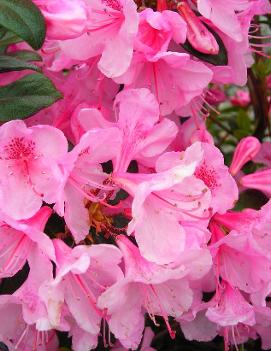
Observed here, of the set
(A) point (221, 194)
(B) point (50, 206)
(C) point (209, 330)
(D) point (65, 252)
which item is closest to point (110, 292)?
(D) point (65, 252)

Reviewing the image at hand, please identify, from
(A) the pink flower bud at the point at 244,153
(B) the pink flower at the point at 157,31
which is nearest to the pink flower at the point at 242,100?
(A) the pink flower bud at the point at 244,153

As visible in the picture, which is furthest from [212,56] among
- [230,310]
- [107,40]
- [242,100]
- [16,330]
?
[242,100]

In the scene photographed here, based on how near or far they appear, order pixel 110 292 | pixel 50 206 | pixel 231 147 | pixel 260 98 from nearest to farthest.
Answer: pixel 110 292 → pixel 50 206 → pixel 260 98 → pixel 231 147

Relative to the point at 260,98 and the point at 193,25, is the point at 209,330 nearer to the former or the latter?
the point at 193,25

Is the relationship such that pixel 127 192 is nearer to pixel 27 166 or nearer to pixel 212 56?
pixel 27 166

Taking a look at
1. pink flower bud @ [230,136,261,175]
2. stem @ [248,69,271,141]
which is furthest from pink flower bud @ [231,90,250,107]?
pink flower bud @ [230,136,261,175]

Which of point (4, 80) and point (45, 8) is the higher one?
point (45, 8)

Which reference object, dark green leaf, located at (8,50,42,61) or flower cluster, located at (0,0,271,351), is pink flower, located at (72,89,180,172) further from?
dark green leaf, located at (8,50,42,61)
